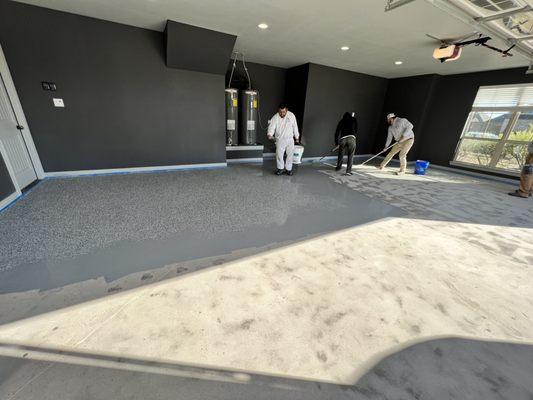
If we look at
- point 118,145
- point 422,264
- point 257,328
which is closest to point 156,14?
point 118,145

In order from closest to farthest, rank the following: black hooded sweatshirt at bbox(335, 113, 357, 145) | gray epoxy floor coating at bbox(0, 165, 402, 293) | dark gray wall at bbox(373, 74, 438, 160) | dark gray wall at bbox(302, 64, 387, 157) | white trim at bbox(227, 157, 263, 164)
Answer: gray epoxy floor coating at bbox(0, 165, 402, 293) < black hooded sweatshirt at bbox(335, 113, 357, 145) < white trim at bbox(227, 157, 263, 164) < dark gray wall at bbox(302, 64, 387, 157) < dark gray wall at bbox(373, 74, 438, 160)

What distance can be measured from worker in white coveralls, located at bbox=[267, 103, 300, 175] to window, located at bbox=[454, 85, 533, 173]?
14.2ft

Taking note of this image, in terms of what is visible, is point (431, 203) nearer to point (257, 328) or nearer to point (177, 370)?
point (257, 328)

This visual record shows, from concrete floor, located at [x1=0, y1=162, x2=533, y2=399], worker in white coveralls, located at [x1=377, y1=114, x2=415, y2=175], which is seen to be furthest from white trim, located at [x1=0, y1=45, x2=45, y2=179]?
worker in white coveralls, located at [x1=377, y1=114, x2=415, y2=175]

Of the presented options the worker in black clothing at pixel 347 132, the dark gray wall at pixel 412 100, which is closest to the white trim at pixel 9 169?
the worker in black clothing at pixel 347 132

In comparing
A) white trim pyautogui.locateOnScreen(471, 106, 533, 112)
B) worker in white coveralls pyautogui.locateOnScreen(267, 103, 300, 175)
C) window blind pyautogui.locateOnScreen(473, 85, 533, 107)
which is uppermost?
window blind pyautogui.locateOnScreen(473, 85, 533, 107)

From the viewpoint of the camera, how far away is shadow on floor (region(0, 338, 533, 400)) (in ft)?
3.17

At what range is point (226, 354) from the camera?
3.71 ft

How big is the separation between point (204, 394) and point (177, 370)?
0.56ft

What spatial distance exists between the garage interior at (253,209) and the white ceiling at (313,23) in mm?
42

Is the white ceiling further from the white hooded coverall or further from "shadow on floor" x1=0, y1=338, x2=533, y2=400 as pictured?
"shadow on floor" x1=0, y1=338, x2=533, y2=400

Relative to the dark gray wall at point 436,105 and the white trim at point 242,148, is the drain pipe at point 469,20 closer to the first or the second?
the dark gray wall at point 436,105

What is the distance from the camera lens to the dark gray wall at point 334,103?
5312 mm

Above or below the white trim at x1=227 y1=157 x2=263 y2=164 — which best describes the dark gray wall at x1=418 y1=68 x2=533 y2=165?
above
